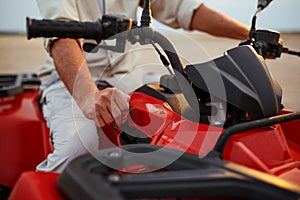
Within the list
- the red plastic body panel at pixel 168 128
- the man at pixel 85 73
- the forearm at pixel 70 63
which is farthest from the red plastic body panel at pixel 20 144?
the red plastic body panel at pixel 168 128

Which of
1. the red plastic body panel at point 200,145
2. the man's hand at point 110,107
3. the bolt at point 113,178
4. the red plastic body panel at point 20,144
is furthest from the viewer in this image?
the red plastic body panel at point 20,144

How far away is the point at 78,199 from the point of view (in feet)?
1.74

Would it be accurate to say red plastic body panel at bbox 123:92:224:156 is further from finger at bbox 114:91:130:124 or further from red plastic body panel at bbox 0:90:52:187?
red plastic body panel at bbox 0:90:52:187

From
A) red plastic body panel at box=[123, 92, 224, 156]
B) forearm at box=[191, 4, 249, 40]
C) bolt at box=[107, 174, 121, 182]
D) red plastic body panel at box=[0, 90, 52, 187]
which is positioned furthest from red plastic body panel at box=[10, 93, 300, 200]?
forearm at box=[191, 4, 249, 40]

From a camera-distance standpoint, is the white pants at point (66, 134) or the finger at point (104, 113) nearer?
the finger at point (104, 113)

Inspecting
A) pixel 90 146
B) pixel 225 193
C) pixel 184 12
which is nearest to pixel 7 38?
pixel 184 12

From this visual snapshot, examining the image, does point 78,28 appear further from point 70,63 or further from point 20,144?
point 20,144

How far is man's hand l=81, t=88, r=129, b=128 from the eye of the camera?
30.5 inches

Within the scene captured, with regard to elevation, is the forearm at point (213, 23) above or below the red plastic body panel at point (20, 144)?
above

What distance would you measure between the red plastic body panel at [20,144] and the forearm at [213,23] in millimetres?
669

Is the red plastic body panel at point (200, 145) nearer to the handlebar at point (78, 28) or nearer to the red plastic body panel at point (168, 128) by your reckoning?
the red plastic body panel at point (168, 128)

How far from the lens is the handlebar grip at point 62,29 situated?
709mm

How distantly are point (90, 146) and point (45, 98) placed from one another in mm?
395

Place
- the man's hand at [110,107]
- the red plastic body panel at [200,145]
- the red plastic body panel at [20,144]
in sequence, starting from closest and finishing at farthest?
1. the red plastic body panel at [200,145]
2. the man's hand at [110,107]
3. the red plastic body panel at [20,144]
